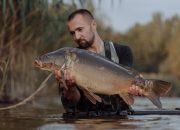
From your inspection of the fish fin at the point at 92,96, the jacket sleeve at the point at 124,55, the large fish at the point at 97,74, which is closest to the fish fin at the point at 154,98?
the large fish at the point at 97,74

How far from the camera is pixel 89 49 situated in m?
6.91

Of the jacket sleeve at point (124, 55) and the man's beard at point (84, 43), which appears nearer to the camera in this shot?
the man's beard at point (84, 43)

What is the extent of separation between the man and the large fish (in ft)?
1.63

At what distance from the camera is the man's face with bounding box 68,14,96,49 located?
6.75 metres

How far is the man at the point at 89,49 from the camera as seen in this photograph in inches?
266

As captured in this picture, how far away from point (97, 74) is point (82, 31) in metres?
0.90

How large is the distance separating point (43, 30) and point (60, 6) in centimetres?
58

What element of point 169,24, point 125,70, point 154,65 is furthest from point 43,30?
point 169,24

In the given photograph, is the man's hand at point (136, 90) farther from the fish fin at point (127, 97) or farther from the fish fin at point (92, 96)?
the fish fin at point (92, 96)

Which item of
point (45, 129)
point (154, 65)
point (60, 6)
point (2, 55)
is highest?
point (154, 65)

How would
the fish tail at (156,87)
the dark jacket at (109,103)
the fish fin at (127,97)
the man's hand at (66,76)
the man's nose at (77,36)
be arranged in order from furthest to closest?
1. the dark jacket at (109,103)
2. the man's nose at (77,36)
3. the fish fin at (127,97)
4. the fish tail at (156,87)
5. the man's hand at (66,76)

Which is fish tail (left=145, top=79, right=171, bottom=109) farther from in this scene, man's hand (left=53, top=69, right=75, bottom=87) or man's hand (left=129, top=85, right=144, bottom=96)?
man's hand (left=53, top=69, right=75, bottom=87)

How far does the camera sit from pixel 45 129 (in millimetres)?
5777

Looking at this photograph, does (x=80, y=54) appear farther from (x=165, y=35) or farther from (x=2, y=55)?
(x=165, y=35)
